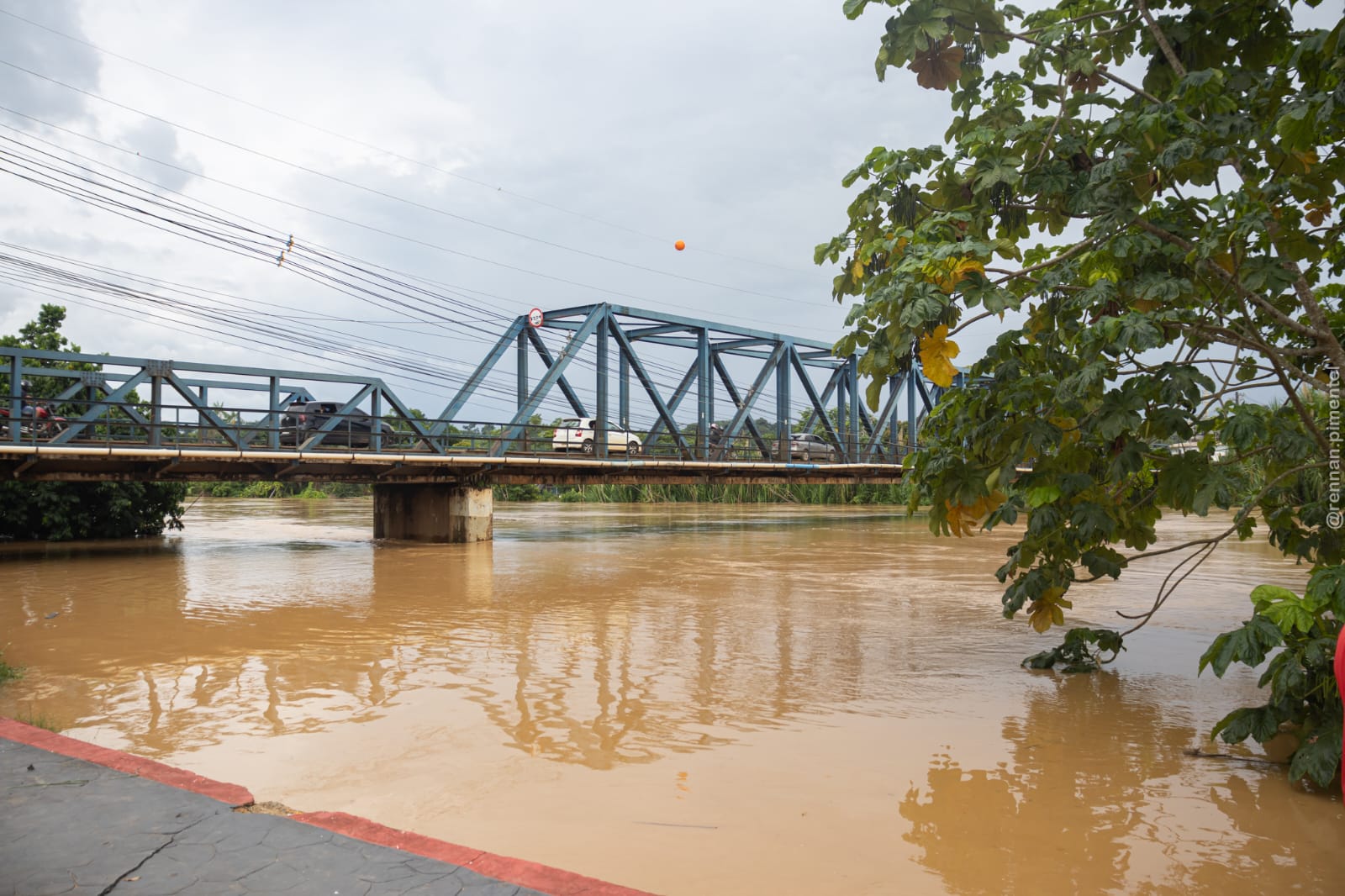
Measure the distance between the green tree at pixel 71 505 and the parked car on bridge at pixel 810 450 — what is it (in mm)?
23359

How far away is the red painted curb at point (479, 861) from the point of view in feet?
9.82

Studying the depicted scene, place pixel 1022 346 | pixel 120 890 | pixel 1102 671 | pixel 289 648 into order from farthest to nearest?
pixel 289 648, pixel 1102 671, pixel 1022 346, pixel 120 890

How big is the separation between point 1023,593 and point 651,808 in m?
3.65

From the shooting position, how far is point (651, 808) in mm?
4730

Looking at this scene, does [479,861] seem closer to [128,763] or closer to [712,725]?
[128,763]

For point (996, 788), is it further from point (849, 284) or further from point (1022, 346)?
point (849, 284)

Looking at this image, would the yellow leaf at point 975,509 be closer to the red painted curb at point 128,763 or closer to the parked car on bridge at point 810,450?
the red painted curb at point 128,763

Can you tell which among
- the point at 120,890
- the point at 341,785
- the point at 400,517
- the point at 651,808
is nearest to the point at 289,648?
the point at 341,785

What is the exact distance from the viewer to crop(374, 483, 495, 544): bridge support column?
2356 centimetres

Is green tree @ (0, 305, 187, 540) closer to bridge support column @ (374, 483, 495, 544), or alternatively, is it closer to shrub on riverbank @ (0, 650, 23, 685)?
bridge support column @ (374, 483, 495, 544)

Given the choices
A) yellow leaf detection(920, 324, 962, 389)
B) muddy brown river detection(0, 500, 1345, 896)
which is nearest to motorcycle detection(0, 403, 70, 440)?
muddy brown river detection(0, 500, 1345, 896)

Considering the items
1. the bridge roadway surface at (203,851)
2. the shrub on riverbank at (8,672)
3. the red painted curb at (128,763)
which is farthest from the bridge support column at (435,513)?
the bridge roadway surface at (203,851)

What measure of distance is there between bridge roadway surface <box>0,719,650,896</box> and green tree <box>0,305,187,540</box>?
851 inches

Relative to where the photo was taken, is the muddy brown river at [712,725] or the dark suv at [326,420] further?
the dark suv at [326,420]
